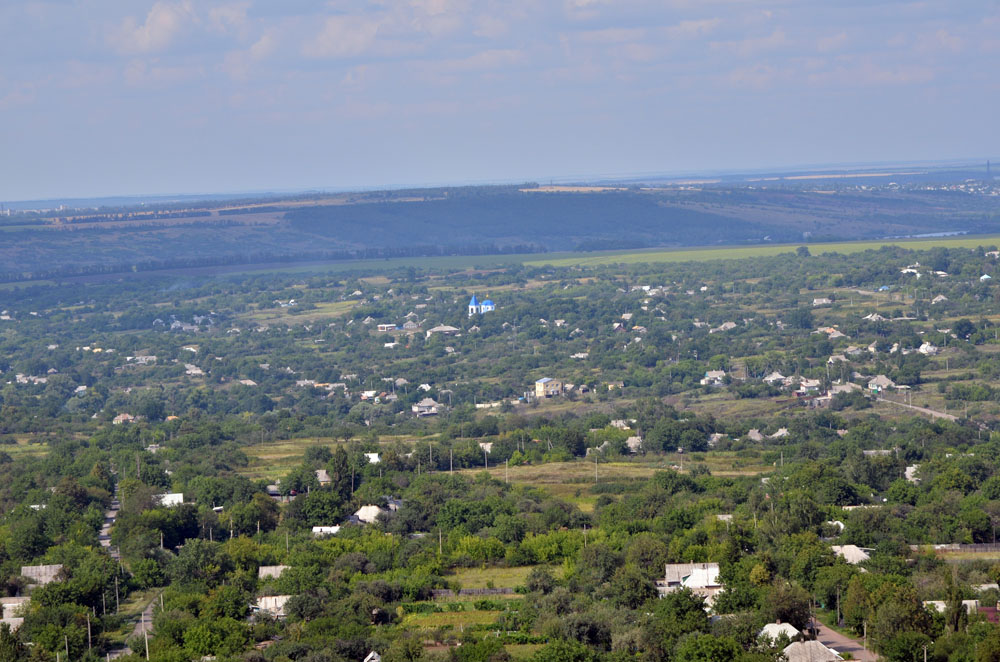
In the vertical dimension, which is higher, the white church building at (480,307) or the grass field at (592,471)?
the grass field at (592,471)

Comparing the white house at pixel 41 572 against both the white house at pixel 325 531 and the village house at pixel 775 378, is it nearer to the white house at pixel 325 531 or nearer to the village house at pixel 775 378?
the white house at pixel 325 531

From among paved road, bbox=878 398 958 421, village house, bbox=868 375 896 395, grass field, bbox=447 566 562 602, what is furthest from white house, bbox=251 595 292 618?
village house, bbox=868 375 896 395

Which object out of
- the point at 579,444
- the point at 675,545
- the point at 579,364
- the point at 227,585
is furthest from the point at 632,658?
the point at 579,364

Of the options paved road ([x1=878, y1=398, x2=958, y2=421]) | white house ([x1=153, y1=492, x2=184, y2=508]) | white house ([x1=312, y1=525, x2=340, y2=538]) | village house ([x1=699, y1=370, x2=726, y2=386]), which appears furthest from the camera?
village house ([x1=699, y1=370, x2=726, y2=386])

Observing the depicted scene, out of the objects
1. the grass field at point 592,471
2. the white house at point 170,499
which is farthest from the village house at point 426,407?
the white house at point 170,499

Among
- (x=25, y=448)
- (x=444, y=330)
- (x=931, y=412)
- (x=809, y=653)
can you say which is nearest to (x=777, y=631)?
(x=809, y=653)

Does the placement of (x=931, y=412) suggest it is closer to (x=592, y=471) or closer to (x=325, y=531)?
(x=592, y=471)

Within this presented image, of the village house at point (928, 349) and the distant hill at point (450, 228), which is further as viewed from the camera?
the distant hill at point (450, 228)

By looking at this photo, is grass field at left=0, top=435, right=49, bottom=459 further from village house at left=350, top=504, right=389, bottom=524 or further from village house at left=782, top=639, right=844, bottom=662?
village house at left=782, top=639, right=844, bottom=662

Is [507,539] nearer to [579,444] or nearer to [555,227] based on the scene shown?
[579,444]
